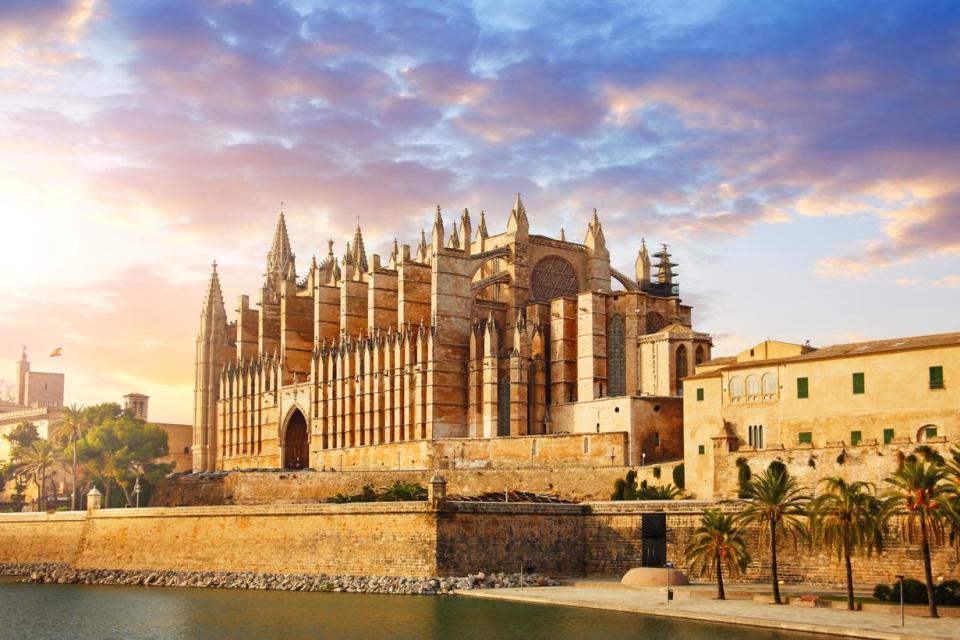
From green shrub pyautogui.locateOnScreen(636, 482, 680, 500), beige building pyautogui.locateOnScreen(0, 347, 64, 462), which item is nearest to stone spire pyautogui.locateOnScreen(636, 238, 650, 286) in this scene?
green shrub pyautogui.locateOnScreen(636, 482, 680, 500)

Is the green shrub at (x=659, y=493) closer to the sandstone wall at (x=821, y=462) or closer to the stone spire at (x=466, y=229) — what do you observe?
the sandstone wall at (x=821, y=462)

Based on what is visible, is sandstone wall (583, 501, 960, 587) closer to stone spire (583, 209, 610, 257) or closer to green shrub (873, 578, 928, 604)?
green shrub (873, 578, 928, 604)

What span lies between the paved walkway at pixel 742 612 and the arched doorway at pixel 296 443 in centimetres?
3914

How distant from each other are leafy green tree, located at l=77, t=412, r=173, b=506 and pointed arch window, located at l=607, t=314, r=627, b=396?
29732 mm

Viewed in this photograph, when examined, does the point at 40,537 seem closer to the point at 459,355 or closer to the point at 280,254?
the point at 459,355

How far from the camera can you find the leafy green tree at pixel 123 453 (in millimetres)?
75750

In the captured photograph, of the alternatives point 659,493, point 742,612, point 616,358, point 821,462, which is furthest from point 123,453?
point 742,612

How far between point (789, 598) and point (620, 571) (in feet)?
30.3

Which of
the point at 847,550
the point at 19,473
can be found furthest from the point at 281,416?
the point at 847,550

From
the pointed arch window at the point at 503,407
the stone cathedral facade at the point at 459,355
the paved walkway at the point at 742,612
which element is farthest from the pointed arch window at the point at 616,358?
the paved walkway at the point at 742,612

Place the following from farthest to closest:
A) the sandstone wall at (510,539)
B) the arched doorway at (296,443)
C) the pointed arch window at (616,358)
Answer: the arched doorway at (296,443) → the pointed arch window at (616,358) → the sandstone wall at (510,539)

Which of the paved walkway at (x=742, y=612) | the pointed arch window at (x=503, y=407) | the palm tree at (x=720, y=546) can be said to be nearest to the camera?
the paved walkway at (x=742, y=612)

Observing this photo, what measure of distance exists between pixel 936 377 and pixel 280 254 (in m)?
65.2

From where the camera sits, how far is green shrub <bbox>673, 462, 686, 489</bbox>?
49312 mm
